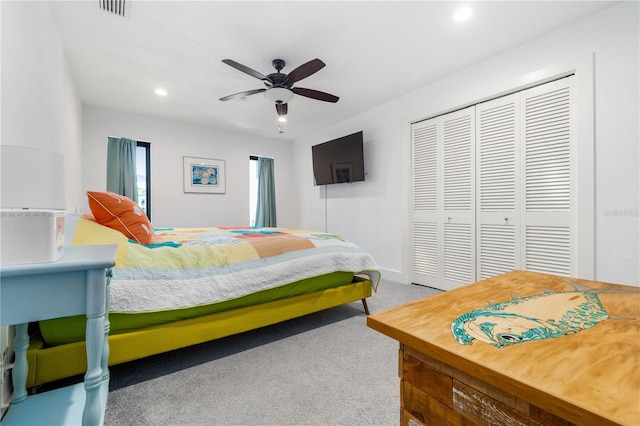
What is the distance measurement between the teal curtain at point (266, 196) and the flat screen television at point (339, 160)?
3.55ft

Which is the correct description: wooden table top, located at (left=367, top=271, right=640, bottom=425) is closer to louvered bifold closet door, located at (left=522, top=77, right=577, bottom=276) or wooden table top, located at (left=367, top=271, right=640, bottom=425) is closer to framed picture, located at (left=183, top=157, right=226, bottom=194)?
louvered bifold closet door, located at (left=522, top=77, right=577, bottom=276)

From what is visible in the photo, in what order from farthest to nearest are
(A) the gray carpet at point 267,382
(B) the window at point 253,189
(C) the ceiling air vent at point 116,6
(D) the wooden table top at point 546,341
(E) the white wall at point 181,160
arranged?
(B) the window at point 253,189, (E) the white wall at point 181,160, (C) the ceiling air vent at point 116,6, (A) the gray carpet at point 267,382, (D) the wooden table top at point 546,341

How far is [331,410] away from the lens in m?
1.34

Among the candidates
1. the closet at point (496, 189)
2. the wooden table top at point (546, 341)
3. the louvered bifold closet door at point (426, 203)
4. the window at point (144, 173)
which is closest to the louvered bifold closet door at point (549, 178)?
the closet at point (496, 189)

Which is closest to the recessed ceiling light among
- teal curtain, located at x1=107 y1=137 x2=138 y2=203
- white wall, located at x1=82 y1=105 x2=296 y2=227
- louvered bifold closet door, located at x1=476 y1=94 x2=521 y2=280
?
louvered bifold closet door, located at x1=476 y1=94 x2=521 y2=280

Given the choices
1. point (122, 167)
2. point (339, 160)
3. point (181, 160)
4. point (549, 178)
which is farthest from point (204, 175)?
point (549, 178)

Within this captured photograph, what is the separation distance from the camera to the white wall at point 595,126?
2029mm

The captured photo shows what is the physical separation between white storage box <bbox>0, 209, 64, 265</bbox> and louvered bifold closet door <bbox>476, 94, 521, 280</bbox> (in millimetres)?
3280

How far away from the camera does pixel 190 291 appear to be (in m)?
1.66

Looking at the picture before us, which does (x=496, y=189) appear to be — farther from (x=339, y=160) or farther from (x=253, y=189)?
(x=253, y=189)

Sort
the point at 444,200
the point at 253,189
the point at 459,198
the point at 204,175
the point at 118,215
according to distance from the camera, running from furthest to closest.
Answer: the point at 253,189 < the point at 204,175 < the point at 444,200 < the point at 459,198 < the point at 118,215

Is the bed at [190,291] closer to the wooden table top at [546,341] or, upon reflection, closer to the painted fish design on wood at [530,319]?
the wooden table top at [546,341]

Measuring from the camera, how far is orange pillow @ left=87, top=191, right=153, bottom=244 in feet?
6.10

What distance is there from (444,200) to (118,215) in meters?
3.21
